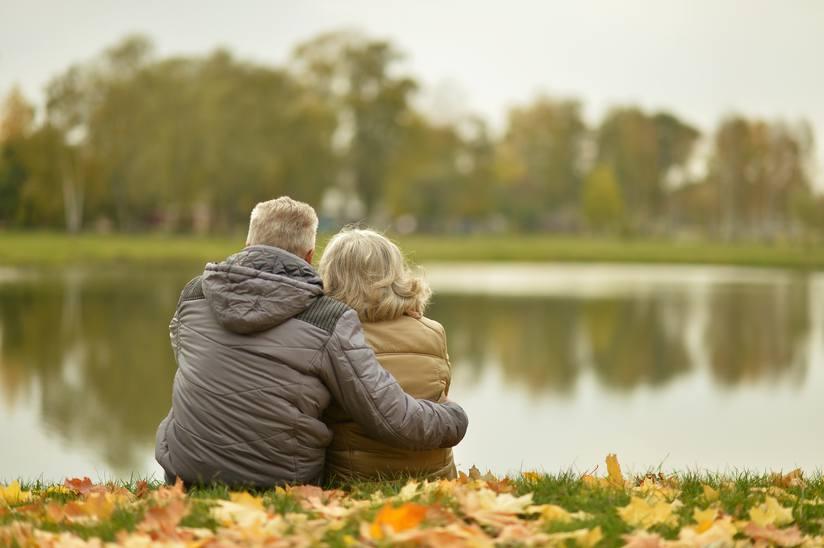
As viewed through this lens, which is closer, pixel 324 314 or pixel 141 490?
pixel 324 314

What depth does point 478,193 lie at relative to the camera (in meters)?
66.7

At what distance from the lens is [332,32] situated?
48688 mm

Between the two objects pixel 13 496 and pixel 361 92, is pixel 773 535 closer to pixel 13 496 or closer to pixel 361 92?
pixel 13 496

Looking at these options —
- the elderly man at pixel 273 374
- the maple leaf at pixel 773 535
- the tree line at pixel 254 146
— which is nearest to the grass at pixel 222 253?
the tree line at pixel 254 146

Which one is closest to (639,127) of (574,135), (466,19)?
(574,135)

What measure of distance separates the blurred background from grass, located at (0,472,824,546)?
259 centimetres

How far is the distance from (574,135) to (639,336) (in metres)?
61.3

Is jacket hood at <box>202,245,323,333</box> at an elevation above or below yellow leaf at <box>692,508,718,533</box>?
above

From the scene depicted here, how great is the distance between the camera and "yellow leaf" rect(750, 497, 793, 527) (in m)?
3.12

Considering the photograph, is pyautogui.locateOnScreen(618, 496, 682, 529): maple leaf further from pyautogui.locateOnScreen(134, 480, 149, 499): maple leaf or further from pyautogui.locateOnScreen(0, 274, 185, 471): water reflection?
pyautogui.locateOnScreen(0, 274, 185, 471): water reflection

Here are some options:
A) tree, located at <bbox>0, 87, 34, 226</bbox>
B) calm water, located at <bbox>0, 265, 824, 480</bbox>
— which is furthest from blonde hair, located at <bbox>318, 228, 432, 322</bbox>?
tree, located at <bbox>0, 87, 34, 226</bbox>

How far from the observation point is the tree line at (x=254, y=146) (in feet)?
142

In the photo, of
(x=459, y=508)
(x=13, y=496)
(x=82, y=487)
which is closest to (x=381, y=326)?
(x=459, y=508)

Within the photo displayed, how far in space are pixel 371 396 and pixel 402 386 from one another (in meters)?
0.28
